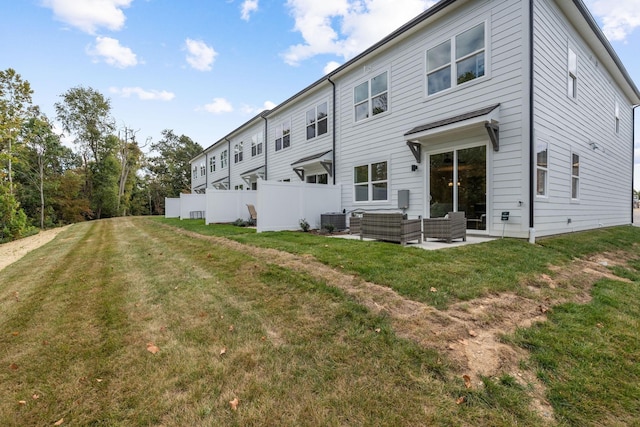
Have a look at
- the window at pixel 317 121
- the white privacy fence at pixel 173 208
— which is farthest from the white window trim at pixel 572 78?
the white privacy fence at pixel 173 208

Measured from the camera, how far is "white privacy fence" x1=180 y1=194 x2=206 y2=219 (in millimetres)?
19828

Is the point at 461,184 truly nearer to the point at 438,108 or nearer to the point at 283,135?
the point at 438,108

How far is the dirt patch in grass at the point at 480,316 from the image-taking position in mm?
2172

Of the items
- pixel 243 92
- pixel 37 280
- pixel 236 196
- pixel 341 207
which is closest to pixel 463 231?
pixel 341 207

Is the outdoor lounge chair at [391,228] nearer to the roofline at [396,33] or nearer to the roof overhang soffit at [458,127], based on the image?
the roof overhang soffit at [458,127]

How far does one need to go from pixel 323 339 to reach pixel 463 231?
5.40m

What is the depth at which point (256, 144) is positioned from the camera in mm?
18047

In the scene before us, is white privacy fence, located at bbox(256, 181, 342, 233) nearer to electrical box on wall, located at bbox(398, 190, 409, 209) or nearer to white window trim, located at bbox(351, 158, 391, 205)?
white window trim, located at bbox(351, 158, 391, 205)

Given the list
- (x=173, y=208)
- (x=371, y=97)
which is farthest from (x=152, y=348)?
(x=173, y=208)

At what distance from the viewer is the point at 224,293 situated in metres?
3.88

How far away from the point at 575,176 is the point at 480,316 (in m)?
8.74

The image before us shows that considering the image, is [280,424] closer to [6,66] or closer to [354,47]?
[354,47]

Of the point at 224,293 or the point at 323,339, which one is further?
the point at 224,293

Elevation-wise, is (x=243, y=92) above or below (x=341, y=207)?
above
